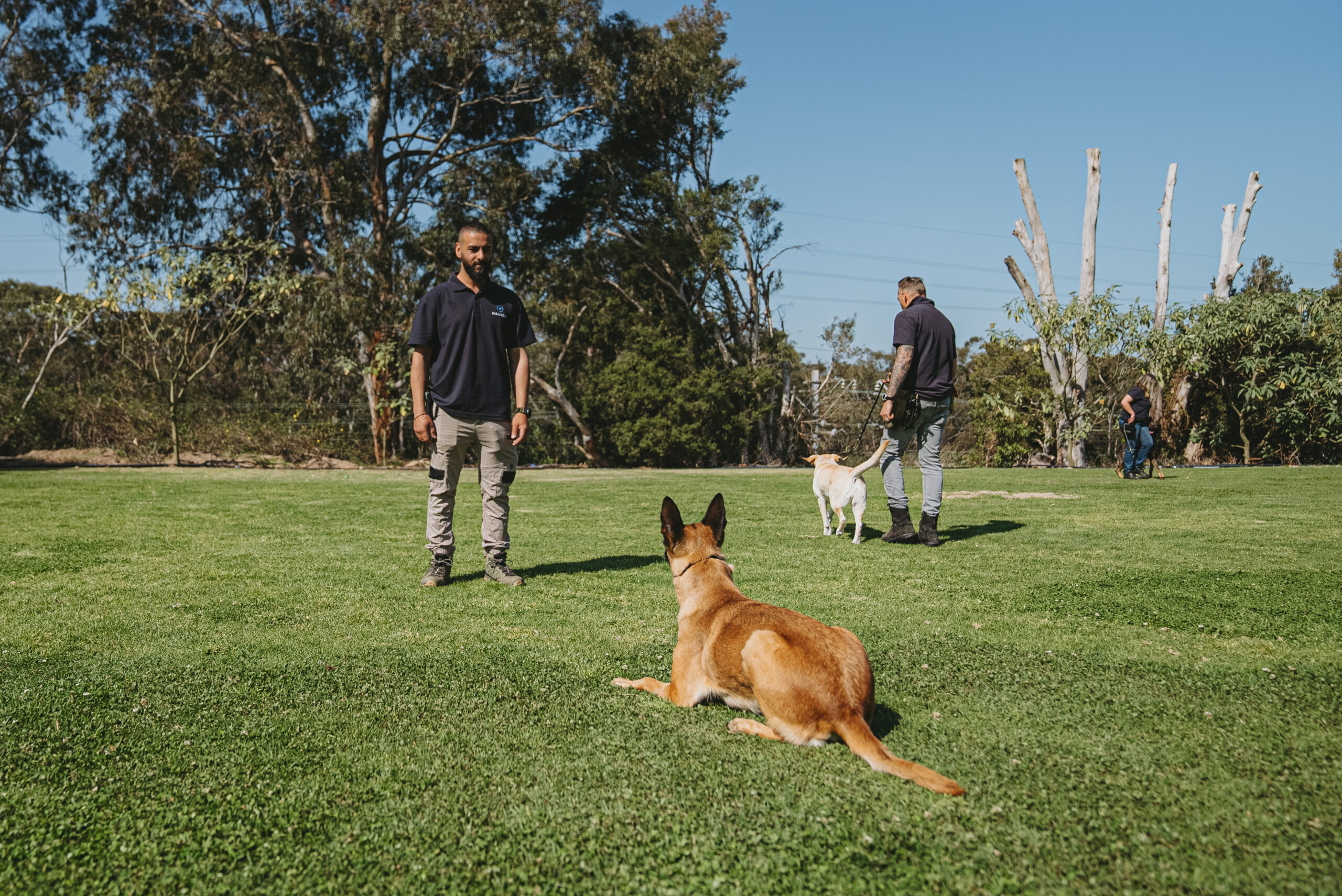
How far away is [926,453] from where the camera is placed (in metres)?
6.56

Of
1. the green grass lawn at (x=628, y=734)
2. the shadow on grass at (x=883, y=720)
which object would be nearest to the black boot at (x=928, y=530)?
the green grass lawn at (x=628, y=734)

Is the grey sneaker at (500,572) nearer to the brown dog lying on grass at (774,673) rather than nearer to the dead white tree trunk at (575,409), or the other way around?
the brown dog lying on grass at (774,673)

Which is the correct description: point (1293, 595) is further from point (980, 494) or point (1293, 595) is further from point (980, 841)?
point (980, 494)

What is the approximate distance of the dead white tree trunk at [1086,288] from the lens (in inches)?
765

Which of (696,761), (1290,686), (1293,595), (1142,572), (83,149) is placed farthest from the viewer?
(83,149)

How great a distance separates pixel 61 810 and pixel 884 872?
206 cm

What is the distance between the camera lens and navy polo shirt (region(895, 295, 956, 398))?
253 inches

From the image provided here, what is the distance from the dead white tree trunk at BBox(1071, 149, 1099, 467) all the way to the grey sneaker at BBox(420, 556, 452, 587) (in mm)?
18254

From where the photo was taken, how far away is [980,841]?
1.84 metres

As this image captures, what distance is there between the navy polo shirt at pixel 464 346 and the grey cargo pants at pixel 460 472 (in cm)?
8

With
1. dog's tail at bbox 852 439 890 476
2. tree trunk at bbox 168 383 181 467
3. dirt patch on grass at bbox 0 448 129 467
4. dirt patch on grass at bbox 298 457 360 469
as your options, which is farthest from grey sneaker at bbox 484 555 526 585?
dirt patch on grass at bbox 0 448 129 467

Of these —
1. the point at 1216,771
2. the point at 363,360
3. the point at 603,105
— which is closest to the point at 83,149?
the point at 363,360

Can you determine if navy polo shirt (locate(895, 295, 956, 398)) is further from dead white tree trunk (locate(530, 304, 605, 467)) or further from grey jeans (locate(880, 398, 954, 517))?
dead white tree trunk (locate(530, 304, 605, 467))

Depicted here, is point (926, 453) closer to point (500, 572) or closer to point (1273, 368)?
point (500, 572)
